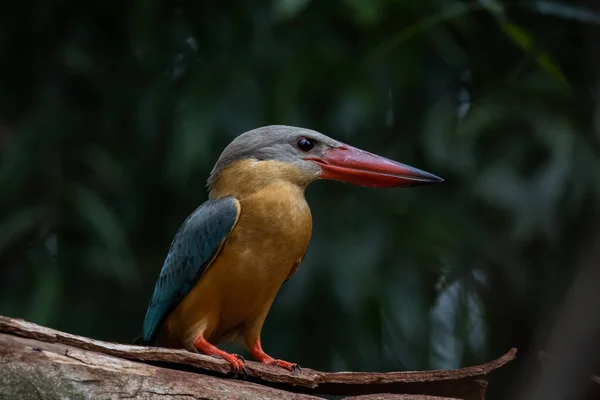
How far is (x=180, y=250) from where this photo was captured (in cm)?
402

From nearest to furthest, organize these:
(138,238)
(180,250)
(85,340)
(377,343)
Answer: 1. (85,340)
2. (180,250)
3. (377,343)
4. (138,238)

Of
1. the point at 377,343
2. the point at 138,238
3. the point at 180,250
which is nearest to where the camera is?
the point at 180,250

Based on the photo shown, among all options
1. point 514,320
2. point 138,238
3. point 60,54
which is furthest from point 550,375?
point 60,54

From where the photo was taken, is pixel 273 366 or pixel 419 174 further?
pixel 419 174

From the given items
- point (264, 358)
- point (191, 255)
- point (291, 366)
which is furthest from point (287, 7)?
point (291, 366)

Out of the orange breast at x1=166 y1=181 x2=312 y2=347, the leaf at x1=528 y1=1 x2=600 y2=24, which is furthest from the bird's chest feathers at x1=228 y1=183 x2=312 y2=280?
the leaf at x1=528 y1=1 x2=600 y2=24

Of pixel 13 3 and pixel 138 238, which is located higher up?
pixel 13 3

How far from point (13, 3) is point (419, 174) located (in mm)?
3432

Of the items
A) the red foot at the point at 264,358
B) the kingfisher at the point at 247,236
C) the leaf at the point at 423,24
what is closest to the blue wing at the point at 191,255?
the kingfisher at the point at 247,236

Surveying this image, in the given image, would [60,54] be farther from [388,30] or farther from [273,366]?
[273,366]

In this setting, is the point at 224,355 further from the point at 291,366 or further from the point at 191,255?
the point at 191,255

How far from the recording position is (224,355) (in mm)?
3518

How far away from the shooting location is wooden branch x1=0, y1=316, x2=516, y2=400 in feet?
9.46

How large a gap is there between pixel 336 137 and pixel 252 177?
1.95 m
